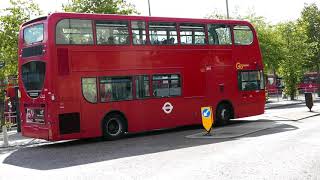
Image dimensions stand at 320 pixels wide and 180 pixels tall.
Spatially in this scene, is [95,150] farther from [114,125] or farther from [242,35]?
[242,35]

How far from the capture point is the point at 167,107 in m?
18.4

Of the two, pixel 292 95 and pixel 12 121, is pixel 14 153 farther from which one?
pixel 292 95

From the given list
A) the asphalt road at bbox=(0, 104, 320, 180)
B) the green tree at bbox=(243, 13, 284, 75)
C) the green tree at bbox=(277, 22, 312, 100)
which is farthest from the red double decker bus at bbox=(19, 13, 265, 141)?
the green tree at bbox=(277, 22, 312, 100)

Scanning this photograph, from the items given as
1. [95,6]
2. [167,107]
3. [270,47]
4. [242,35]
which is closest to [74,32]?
[167,107]

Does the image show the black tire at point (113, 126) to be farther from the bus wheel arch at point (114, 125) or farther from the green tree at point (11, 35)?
the green tree at point (11, 35)

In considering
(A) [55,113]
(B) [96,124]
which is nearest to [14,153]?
(A) [55,113]

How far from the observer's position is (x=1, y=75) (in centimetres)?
2588

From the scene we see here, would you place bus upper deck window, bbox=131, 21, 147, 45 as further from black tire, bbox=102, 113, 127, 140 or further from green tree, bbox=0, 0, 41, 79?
green tree, bbox=0, 0, 41, 79

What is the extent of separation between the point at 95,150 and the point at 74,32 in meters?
3.92

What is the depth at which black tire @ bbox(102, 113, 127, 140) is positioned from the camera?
16.8 meters

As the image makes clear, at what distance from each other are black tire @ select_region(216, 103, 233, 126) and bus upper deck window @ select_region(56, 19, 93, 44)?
6605 mm

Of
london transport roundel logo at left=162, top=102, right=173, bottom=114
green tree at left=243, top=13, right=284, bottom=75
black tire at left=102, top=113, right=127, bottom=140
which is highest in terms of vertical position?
green tree at left=243, top=13, right=284, bottom=75

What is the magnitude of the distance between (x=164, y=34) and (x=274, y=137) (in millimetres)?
5724

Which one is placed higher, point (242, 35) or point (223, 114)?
point (242, 35)
